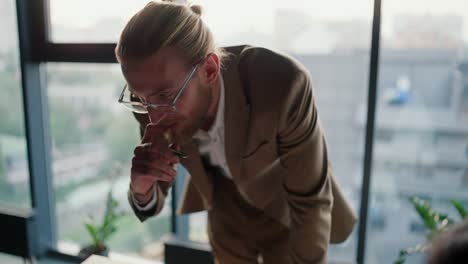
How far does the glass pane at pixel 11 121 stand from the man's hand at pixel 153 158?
189 cm

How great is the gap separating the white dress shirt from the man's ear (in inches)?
1.8

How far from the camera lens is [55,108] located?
2.57 metres

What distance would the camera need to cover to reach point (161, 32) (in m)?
0.80

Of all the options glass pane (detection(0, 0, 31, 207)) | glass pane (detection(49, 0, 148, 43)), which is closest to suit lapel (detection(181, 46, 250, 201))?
glass pane (detection(49, 0, 148, 43))

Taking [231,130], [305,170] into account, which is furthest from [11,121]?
[305,170]

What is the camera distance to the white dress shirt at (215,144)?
3.31ft

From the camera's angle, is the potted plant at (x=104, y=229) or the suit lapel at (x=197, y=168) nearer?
the suit lapel at (x=197, y=168)

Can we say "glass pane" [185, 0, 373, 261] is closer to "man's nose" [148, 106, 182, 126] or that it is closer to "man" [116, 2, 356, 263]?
"man" [116, 2, 356, 263]

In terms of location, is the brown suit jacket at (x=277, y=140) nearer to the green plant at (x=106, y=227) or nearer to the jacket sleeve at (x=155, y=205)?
the jacket sleeve at (x=155, y=205)

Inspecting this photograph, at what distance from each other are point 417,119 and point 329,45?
0.50 meters

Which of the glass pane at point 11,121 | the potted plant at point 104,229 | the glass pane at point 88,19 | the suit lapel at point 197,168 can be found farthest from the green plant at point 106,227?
the suit lapel at point 197,168

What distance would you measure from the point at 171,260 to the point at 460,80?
1.63 meters

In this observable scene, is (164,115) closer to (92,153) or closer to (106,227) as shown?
(106,227)

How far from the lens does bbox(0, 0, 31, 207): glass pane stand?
8.23ft
